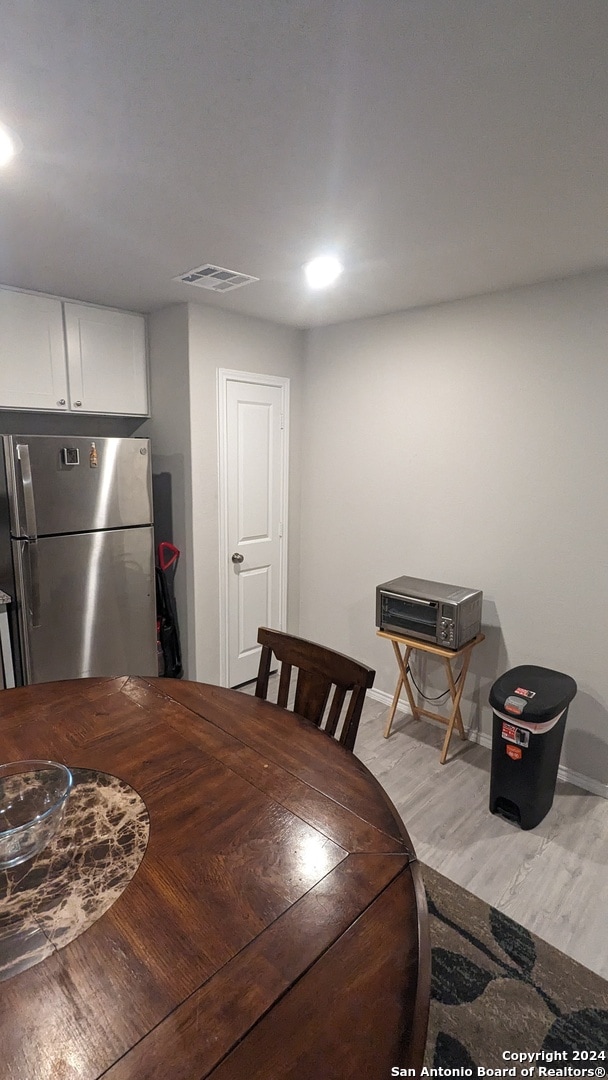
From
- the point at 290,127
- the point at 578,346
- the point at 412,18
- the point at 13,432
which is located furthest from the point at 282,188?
Answer: the point at 13,432

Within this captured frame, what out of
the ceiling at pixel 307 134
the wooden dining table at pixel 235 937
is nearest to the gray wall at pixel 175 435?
the ceiling at pixel 307 134

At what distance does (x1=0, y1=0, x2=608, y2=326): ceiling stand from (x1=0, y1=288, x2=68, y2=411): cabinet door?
398mm

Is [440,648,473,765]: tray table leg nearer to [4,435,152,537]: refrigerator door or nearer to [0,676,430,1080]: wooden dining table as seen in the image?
[0,676,430,1080]: wooden dining table

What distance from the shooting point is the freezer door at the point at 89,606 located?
2.60 metres

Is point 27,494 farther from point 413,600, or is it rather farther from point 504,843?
point 504,843

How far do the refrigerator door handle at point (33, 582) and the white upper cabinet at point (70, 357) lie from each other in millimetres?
800

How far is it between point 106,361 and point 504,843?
3.25 m

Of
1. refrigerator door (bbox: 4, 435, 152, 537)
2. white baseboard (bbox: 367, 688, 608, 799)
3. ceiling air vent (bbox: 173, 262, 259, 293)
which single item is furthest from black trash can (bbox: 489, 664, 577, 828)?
ceiling air vent (bbox: 173, 262, 259, 293)

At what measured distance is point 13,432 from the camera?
2994 mm

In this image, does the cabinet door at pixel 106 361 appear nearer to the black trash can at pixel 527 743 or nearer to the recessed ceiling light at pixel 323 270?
the recessed ceiling light at pixel 323 270

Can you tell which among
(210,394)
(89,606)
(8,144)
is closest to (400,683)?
(89,606)

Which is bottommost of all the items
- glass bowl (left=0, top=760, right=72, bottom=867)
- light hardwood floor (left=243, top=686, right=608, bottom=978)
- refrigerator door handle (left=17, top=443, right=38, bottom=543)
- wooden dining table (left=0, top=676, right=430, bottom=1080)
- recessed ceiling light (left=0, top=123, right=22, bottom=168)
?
light hardwood floor (left=243, top=686, right=608, bottom=978)

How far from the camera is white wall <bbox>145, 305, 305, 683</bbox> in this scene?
3020 millimetres

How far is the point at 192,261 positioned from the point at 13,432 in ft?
5.01
